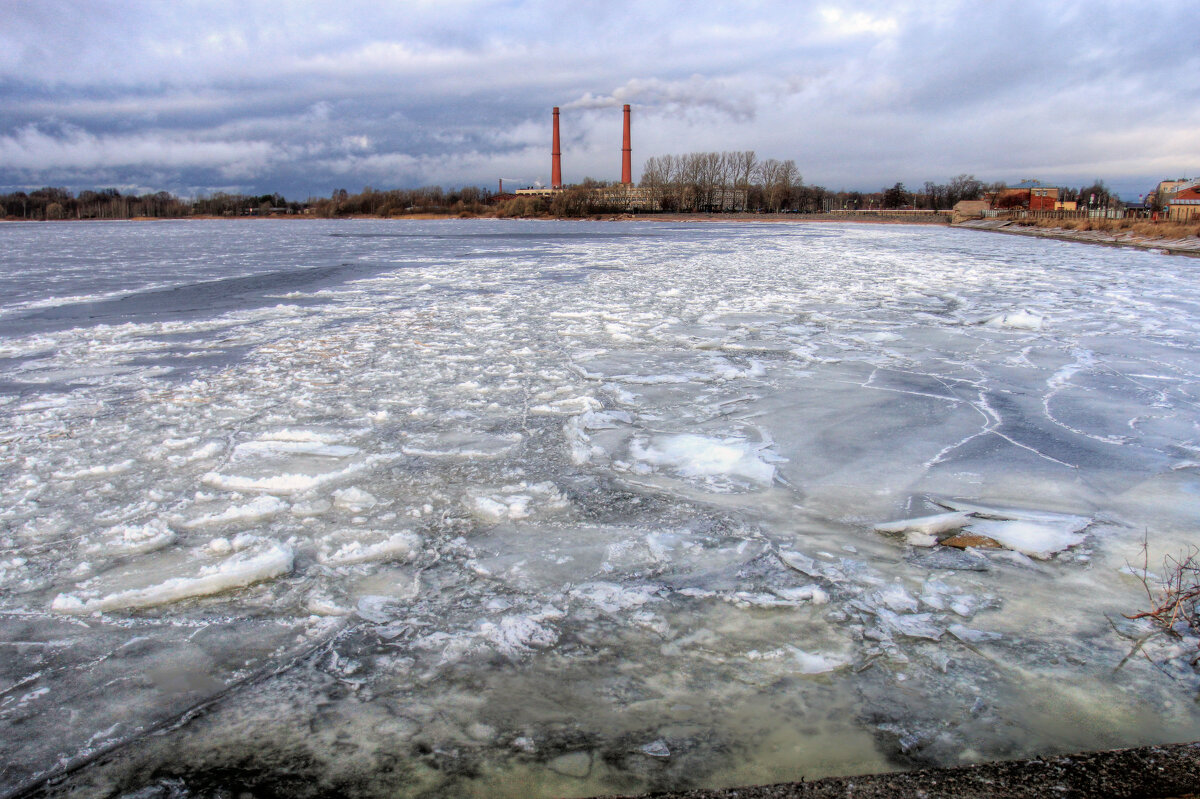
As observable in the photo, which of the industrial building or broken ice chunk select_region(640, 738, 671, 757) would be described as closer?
broken ice chunk select_region(640, 738, 671, 757)

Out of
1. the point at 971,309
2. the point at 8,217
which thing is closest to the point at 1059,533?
the point at 971,309

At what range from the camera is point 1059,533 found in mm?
2729

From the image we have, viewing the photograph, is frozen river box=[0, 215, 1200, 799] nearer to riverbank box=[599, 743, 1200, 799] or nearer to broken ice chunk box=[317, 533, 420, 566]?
broken ice chunk box=[317, 533, 420, 566]

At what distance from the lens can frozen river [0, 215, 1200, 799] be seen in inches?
66.0

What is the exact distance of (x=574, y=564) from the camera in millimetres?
2525

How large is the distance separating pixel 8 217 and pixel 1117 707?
A: 125656 millimetres

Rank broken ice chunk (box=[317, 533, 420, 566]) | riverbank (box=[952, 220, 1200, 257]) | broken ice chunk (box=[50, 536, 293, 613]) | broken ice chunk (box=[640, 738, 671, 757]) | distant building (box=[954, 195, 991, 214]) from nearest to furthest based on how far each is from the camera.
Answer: broken ice chunk (box=[640, 738, 671, 757]), broken ice chunk (box=[50, 536, 293, 613]), broken ice chunk (box=[317, 533, 420, 566]), riverbank (box=[952, 220, 1200, 257]), distant building (box=[954, 195, 991, 214])

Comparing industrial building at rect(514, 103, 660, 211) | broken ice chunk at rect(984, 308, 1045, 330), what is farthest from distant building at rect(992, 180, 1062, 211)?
broken ice chunk at rect(984, 308, 1045, 330)

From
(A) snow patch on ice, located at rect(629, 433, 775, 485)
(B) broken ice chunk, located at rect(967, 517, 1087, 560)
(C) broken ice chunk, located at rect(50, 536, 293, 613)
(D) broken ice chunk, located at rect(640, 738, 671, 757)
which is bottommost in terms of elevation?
(D) broken ice chunk, located at rect(640, 738, 671, 757)

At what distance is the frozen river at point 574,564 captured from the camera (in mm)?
1677

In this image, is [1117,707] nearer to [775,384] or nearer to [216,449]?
[775,384]

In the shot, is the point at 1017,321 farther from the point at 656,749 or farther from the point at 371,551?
the point at 656,749

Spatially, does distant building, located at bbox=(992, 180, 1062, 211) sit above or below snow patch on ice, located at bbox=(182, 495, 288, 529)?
above

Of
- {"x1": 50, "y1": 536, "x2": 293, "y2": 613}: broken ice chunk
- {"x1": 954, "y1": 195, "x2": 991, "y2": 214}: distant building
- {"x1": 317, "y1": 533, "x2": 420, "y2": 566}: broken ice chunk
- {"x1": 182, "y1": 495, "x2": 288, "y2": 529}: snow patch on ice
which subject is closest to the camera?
{"x1": 50, "y1": 536, "x2": 293, "y2": 613}: broken ice chunk
